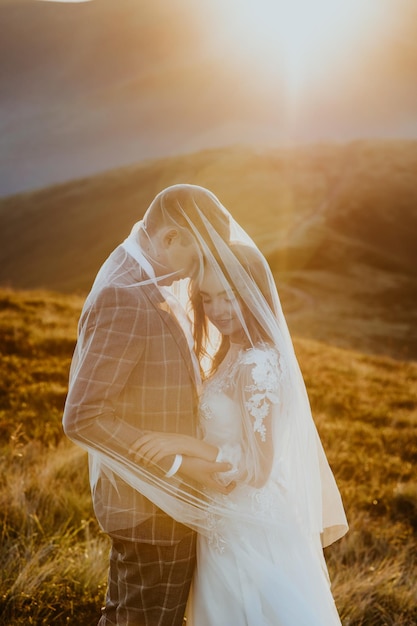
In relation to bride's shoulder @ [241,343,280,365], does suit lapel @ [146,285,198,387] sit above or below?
above

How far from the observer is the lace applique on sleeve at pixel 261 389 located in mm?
2574

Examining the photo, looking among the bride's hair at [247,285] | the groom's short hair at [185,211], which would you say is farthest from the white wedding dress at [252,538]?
the groom's short hair at [185,211]

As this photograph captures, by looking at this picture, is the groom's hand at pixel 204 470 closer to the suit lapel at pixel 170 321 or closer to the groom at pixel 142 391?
the groom at pixel 142 391

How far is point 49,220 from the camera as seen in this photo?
9738 centimetres

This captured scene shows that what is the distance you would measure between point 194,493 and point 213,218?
1.27 metres

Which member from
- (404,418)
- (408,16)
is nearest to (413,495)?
(404,418)

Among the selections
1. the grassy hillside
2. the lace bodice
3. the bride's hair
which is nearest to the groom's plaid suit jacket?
the lace bodice

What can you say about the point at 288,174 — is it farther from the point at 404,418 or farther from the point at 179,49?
the point at 404,418

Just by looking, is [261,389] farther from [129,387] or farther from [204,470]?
[129,387]

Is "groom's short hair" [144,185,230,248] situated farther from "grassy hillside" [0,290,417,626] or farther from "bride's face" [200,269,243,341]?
"grassy hillside" [0,290,417,626]

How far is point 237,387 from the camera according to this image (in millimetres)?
2676

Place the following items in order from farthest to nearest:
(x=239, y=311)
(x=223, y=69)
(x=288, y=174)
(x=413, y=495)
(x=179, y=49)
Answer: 1. (x=179, y=49)
2. (x=223, y=69)
3. (x=288, y=174)
4. (x=413, y=495)
5. (x=239, y=311)

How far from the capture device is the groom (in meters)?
2.38

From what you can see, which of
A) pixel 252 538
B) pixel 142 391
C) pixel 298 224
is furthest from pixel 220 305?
pixel 298 224
